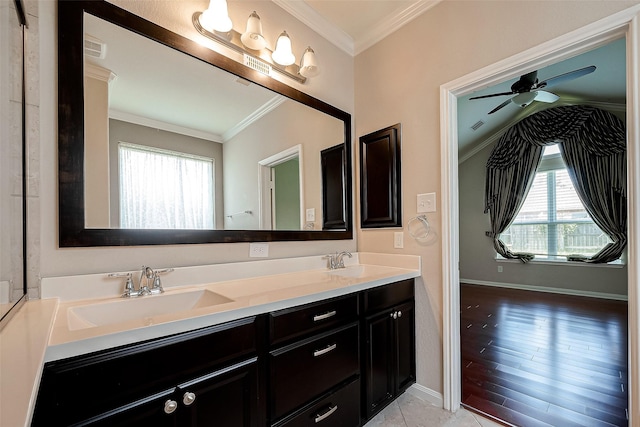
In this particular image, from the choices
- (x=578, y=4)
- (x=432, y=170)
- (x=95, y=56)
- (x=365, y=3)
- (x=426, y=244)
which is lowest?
(x=426, y=244)

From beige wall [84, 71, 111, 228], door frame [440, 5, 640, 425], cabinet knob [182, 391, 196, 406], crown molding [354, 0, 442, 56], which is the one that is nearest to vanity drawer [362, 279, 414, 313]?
door frame [440, 5, 640, 425]

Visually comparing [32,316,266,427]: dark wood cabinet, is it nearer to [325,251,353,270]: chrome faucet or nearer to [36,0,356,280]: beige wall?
[36,0,356,280]: beige wall

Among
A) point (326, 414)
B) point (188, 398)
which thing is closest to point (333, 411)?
point (326, 414)

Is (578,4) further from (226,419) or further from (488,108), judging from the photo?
(488,108)

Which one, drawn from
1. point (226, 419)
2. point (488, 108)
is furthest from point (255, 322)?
point (488, 108)

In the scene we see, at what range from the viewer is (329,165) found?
7.43 ft

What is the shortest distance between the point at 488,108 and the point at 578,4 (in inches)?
133

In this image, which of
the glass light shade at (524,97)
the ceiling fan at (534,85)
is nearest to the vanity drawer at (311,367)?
the ceiling fan at (534,85)

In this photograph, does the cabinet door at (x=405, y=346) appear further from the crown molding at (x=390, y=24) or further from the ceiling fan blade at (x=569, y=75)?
the ceiling fan blade at (x=569, y=75)

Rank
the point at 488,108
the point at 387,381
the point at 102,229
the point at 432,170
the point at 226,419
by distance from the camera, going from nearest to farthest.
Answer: the point at 226,419 < the point at 102,229 < the point at 387,381 < the point at 432,170 < the point at 488,108

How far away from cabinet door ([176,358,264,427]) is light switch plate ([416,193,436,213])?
1.44 meters

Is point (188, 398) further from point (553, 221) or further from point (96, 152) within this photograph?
point (553, 221)

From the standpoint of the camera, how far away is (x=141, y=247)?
1.33 m

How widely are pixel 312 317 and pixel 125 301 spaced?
0.80 metres
